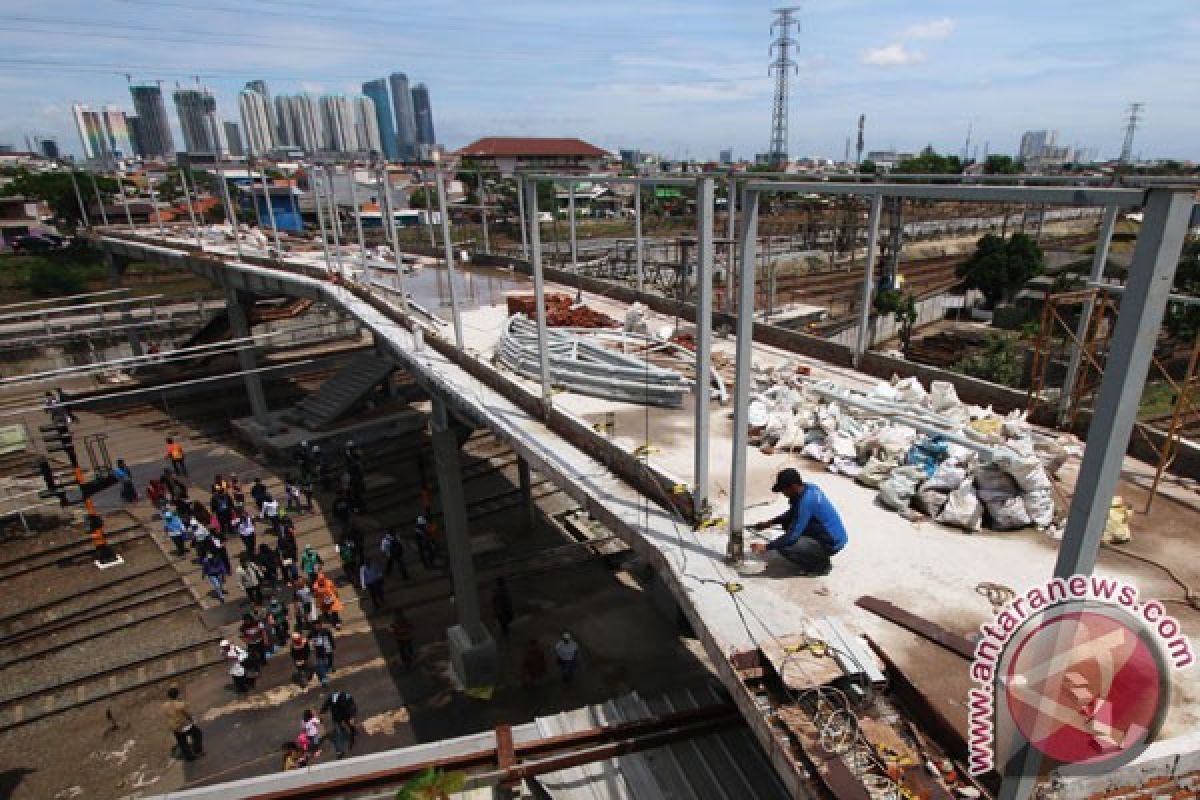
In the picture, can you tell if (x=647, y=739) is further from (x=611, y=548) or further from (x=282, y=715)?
(x=611, y=548)

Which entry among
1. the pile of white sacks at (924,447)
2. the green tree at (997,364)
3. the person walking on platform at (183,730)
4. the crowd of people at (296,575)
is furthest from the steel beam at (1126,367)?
the green tree at (997,364)

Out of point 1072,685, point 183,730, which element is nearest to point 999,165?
point 1072,685

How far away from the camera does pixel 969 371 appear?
24.8 m

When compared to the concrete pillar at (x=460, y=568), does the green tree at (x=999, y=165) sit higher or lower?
higher

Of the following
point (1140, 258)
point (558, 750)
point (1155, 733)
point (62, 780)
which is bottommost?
point (62, 780)

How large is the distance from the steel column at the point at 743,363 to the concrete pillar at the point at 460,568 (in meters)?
8.89

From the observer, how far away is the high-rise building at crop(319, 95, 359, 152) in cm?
12925

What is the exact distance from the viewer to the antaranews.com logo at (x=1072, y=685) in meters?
4.31

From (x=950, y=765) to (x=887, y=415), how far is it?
5.77 m

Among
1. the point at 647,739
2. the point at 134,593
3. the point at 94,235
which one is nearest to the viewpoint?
the point at 647,739

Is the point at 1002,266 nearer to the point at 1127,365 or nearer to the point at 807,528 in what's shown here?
the point at 807,528

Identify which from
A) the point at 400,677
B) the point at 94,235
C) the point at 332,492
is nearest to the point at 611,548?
the point at 400,677

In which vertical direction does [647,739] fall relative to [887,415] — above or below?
below

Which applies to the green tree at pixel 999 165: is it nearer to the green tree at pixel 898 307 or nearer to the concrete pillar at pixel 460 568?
the green tree at pixel 898 307
